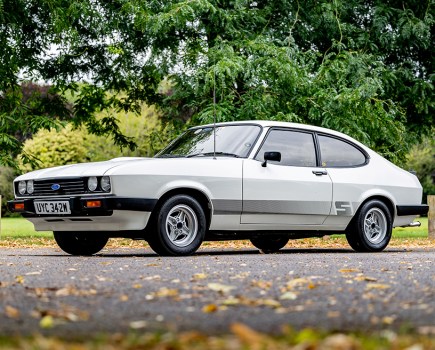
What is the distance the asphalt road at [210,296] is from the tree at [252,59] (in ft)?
26.5

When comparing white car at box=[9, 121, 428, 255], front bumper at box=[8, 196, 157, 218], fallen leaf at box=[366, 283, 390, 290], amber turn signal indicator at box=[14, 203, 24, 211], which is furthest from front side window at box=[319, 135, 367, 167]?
fallen leaf at box=[366, 283, 390, 290]

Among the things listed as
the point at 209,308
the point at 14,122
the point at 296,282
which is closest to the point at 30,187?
the point at 296,282

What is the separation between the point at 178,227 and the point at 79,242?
165 cm

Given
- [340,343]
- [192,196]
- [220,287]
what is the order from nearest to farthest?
1. [340,343]
2. [220,287]
3. [192,196]

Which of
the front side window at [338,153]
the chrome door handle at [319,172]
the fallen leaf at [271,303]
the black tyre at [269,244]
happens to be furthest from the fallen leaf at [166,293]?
the black tyre at [269,244]

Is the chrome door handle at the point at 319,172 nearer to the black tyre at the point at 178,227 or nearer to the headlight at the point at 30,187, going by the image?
the black tyre at the point at 178,227

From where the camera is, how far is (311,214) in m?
11.5

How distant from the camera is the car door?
10.9 m

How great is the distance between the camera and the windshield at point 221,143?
1102 centimetres

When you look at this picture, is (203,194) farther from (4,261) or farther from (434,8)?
(434,8)

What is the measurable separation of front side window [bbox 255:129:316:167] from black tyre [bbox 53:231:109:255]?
2254mm

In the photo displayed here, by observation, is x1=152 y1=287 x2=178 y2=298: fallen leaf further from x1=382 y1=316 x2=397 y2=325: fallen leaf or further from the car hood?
the car hood

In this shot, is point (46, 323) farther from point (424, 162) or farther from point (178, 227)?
point (424, 162)

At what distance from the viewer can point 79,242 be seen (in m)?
11.3
